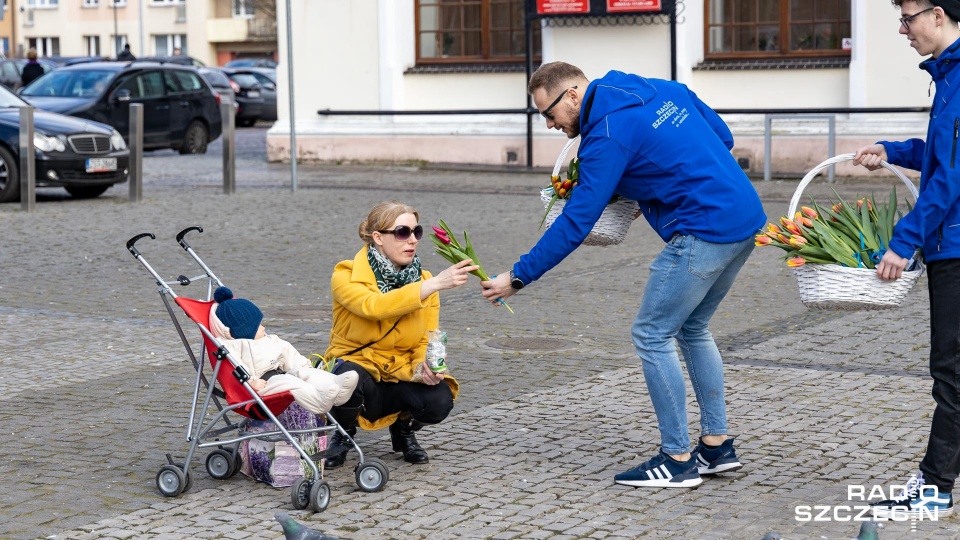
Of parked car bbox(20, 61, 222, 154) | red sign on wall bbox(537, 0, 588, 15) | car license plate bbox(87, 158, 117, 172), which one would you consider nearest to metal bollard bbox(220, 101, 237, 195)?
car license plate bbox(87, 158, 117, 172)

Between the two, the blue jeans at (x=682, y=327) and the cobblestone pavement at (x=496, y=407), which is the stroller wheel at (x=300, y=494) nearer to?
the cobblestone pavement at (x=496, y=407)

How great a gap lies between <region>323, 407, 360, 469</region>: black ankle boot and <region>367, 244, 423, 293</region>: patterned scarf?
497 mm

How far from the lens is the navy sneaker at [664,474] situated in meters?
5.67

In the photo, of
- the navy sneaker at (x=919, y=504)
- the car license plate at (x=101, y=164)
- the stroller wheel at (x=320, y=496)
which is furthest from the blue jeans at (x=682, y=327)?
the car license plate at (x=101, y=164)

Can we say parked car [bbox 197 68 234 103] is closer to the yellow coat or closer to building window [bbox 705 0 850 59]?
building window [bbox 705 0 850 59]

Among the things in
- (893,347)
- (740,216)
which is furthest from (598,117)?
(893,347)

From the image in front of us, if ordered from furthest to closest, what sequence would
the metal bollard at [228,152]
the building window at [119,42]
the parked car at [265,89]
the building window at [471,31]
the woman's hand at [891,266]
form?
the building window at [119,42], the parked car at [265,89], the building window at [471,31], the metal bollard at [228,152], the woman's hand at [891,266]

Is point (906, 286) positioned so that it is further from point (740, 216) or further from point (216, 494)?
point (216, 494)

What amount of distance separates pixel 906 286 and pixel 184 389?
387 centimetres

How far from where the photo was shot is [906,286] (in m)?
5.21

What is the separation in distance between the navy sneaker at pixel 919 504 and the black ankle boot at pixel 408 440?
6.02 feet

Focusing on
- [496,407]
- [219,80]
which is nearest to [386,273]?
[496,407]

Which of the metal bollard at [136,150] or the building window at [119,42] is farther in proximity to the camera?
the building window at [119,42]

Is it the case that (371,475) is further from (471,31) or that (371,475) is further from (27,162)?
(471,31)
